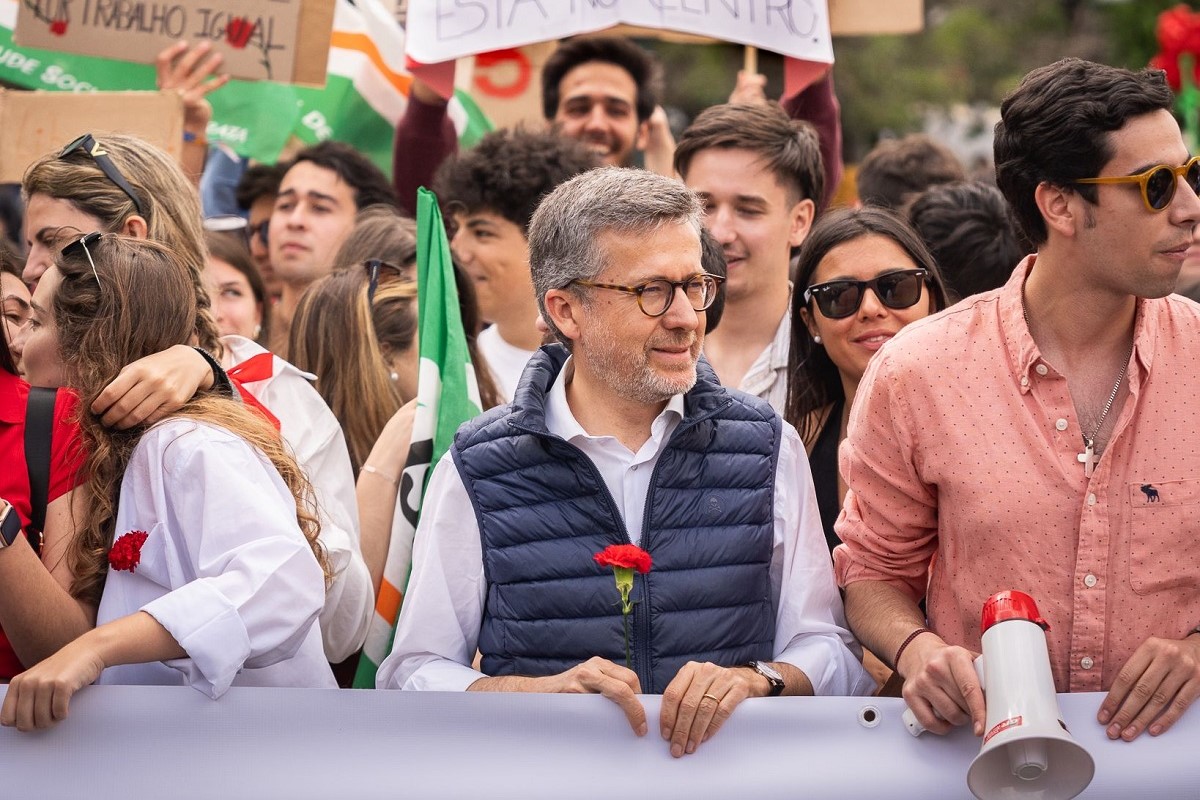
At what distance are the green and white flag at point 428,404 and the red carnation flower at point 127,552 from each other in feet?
2.85

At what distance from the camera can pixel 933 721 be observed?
2889mm

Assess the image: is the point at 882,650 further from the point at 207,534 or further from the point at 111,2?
the point at 111,2

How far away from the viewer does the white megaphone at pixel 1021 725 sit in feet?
8.39

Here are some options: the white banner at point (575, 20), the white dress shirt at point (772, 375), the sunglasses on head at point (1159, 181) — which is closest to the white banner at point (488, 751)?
the sunglasses on head at point (1159, 181)

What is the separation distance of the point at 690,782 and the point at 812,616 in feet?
1.68

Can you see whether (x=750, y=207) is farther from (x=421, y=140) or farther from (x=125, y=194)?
(x=125, y=194)

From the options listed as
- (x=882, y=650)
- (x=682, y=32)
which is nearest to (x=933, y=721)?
(x=882, y=650)

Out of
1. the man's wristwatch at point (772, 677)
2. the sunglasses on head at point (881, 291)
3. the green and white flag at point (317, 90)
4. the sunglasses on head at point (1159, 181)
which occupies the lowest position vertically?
the man's wristwatch at point (772, 677)

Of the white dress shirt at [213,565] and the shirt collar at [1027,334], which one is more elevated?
the shirt collar at [1027,334]

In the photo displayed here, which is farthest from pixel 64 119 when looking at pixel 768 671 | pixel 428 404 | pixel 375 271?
pixel 768 671

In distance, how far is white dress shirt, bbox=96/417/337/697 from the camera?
2869mm

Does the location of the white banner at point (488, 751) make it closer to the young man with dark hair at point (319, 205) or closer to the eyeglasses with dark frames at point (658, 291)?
the eyeglasses with dark frames at point (658, 291)

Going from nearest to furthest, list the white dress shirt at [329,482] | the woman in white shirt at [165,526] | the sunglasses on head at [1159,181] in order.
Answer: the woman in white shirt at [165,526] < the sunglasses on head at [1159,181] < the white dress shirt at [329,482]

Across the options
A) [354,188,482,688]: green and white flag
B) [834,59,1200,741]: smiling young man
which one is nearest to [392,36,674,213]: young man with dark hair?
[354,188,482,688]: green and white flag
